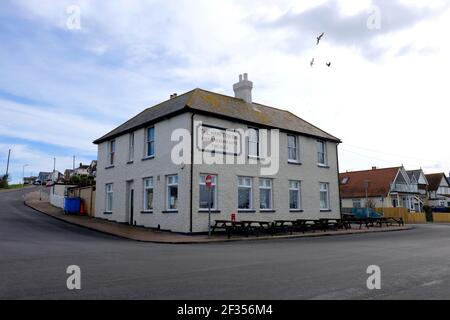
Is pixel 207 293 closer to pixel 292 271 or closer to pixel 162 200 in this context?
pixel 292 271

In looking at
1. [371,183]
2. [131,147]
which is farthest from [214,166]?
[371,183]

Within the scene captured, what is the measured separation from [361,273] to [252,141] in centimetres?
1523

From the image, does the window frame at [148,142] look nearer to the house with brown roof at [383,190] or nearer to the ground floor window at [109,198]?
the ground floor window at [109,198]

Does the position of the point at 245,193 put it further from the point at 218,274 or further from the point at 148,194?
the point at 218,274

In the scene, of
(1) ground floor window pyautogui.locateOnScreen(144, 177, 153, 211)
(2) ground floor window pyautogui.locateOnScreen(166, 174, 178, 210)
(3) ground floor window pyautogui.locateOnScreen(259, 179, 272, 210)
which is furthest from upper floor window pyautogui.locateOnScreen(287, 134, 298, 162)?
(1) ground floor window pyautogui.locateOnScreen(144, 177, 153, 211)

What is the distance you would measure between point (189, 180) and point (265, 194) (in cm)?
574

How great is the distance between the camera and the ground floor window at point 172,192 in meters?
20.4

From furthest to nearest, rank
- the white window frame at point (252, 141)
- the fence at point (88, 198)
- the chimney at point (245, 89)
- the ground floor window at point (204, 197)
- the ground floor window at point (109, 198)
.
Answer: the fence at point (88, 198) → the chimney at point (245, 89) → the ground floor window at point (109, 198) → the white window frame at point (252, 141) → the ground floor window at point (204, 197)

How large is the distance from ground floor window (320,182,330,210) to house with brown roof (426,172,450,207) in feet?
151

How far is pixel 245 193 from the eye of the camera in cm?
2225

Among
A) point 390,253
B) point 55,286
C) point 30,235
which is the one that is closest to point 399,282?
point 390,253

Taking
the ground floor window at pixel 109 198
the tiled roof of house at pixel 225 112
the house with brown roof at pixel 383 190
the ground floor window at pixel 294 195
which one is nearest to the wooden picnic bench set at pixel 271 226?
the ground floor window at pixel 294 195

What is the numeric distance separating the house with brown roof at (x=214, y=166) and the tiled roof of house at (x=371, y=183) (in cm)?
2699

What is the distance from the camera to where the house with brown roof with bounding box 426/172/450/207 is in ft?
214
